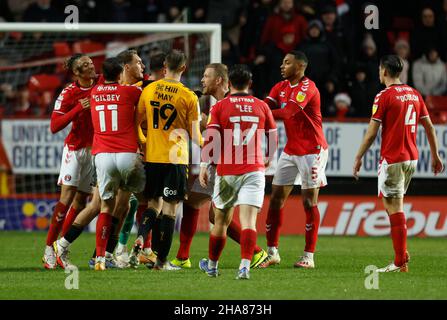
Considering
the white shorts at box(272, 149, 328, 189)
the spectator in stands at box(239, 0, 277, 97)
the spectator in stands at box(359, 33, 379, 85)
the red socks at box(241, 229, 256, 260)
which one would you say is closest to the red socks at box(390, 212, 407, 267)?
the white shorts at box(272, 149, 328, 189)

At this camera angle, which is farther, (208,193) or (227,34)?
(227,34)

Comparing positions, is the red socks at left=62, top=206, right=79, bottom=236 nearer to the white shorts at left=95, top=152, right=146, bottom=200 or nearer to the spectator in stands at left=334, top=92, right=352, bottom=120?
the white shorts at left=95, top=152, right=146, bottom=200

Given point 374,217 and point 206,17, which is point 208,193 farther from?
point 206,17

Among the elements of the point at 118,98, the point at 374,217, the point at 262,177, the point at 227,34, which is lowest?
the point at 374,217

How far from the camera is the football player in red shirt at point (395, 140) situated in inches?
395

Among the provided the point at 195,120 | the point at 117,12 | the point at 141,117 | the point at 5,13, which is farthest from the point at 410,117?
the point at 5,13

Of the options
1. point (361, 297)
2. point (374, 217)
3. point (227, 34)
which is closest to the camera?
point (361, 297)

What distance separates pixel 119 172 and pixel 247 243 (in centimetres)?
159

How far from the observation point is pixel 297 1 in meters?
19.1

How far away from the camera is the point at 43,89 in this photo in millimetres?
17328

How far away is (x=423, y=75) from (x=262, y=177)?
873 cm

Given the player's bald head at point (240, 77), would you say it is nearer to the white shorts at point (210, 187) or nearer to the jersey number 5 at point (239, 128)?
the jersey number 5 at point (239, 128)

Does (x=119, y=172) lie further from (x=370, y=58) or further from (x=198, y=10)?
(x=198, y=10)
